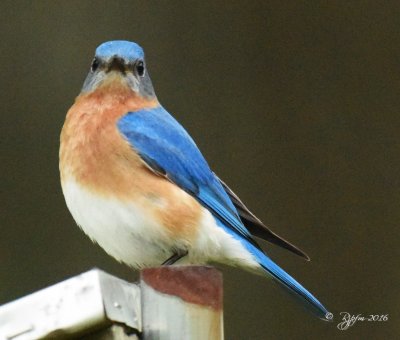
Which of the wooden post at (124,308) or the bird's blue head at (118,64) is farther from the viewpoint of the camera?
the bird's blue head at (118,64)

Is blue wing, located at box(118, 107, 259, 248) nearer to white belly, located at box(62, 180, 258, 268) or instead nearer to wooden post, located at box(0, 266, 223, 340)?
white belly, located at box(62, 180, 258, 268)

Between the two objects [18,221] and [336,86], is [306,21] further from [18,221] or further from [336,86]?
[18,221]

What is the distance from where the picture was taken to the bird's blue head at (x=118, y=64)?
14.8ft

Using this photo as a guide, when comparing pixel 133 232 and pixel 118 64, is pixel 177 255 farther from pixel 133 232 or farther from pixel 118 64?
pixel 118 64

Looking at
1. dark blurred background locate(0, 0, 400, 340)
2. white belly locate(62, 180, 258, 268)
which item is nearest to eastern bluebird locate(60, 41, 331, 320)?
white belly locate(62, 180, 258, 268)

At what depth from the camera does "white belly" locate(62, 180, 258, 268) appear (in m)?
4.11

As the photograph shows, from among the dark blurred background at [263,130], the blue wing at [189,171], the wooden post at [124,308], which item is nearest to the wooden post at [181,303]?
the wooden post at [124,308]

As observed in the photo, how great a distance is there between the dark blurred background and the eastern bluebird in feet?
4.07

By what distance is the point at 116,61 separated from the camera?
14.8 ft

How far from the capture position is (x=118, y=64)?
453cm

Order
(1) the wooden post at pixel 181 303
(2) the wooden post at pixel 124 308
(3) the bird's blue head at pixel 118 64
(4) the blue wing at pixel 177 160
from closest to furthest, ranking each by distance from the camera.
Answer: (2) the wooden post at pixel 124 308 → (1) the wooden post at pixel 181 303 → (4) the blue wing at pixel 177 160 → (3) the bird's blue head at pixel 118 64

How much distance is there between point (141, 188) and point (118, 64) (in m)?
0.59

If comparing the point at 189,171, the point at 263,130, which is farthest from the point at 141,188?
the point at 263,130

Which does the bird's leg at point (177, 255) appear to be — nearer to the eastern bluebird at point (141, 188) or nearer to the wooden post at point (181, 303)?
the eastern bluebird at point (141, 188)
